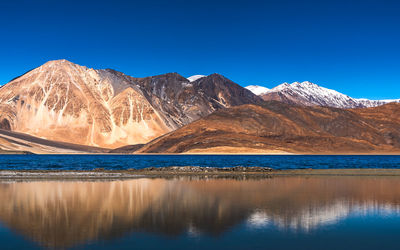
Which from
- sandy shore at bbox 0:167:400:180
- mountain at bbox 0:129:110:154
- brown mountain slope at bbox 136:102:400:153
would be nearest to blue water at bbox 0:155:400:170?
sandy shore at bbox 0:167:400:180

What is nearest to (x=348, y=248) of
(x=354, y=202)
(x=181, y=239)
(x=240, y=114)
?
(x=181, y=239)

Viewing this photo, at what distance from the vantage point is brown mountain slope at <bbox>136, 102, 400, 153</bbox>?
160000 mm

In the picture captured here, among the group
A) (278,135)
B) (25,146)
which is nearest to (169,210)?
(278,135)

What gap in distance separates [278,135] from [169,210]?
521ft

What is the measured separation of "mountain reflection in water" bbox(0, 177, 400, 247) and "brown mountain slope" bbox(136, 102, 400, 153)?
411 ft

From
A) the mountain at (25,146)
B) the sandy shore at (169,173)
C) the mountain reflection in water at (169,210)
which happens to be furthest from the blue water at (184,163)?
the mountain at (25,146)

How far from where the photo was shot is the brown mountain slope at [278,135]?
160m

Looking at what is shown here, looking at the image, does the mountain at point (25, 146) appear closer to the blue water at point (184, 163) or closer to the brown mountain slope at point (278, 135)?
the brown mountain slope at point (278, 135)

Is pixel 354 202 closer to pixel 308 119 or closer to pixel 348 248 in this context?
pixel 348 248

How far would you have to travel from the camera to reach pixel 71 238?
13508 millimetres

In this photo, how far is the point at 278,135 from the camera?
573 feet

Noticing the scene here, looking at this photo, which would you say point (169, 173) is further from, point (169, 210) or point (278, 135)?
point (278, 135)

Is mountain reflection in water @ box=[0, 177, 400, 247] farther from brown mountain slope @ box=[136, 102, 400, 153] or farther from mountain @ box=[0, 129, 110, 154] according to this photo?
mountain @ box=[0, 129, 110, 154]

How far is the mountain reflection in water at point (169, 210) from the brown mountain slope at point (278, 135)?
12527 centimetres
